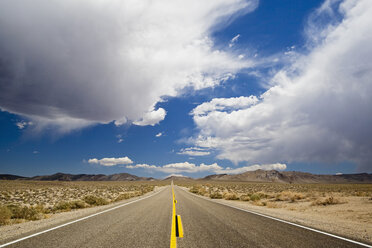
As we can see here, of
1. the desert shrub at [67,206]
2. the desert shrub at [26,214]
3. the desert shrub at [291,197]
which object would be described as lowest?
the desert shrub at [291,197]

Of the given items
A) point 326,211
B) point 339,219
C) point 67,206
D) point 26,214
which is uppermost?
point 26,214

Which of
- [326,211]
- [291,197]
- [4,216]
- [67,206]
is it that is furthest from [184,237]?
[291,197]

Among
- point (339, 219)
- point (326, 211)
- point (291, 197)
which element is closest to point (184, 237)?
point (339, 219)

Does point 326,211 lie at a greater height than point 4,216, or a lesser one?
lesser

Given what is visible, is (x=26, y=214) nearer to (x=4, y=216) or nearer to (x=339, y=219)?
(x=4, y=216)

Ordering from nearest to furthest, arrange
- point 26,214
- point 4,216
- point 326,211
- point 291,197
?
point 4,216, point 26,214, point 326,211, point 291,197

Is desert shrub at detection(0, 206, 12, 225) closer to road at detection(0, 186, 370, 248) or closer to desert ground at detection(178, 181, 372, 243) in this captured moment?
road at detection(0, 186, 370, 248)

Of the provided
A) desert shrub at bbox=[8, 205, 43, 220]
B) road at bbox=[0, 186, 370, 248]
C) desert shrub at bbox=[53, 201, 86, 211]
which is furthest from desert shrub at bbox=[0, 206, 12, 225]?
desert shrub at bbox=[53, 201, 86, 211]

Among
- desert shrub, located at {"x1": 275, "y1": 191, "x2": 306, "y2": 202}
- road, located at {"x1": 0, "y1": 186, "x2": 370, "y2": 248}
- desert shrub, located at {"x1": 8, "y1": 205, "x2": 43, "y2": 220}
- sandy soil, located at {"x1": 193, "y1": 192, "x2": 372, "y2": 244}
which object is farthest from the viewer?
desert shrub, located at {"x1": 275, "y1": 191, "x2": 306, "y2": 202}

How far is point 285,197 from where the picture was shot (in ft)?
69.6

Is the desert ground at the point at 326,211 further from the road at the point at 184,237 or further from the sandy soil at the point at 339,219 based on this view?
the road at the point at 184,237

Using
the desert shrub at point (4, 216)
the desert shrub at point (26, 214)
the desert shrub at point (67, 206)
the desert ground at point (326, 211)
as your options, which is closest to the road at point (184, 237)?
the desert ground at point (326, 211)

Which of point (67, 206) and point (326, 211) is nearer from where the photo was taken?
point (326, 211)

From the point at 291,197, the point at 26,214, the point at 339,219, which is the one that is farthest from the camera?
the point at 291,197
